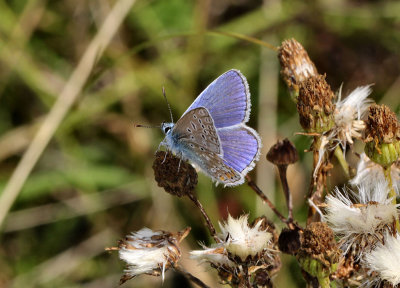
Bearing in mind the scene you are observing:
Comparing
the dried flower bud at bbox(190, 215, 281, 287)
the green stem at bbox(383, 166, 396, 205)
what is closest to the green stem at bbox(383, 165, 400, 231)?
the green stem at bbox(383, 166, 396, 205)

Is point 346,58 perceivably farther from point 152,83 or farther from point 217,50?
point 152,83

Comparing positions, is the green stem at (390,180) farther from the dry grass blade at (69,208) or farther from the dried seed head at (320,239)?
the dry grass blade at (69,208)

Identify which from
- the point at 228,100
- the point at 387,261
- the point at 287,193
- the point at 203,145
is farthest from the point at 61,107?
the point at 387,261

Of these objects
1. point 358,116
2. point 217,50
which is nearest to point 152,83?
point 217,50

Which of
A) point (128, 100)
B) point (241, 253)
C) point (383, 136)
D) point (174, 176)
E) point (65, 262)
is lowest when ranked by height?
point (65, 262)

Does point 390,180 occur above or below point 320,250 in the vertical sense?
above

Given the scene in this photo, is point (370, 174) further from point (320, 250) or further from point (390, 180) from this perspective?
point (320, 250)

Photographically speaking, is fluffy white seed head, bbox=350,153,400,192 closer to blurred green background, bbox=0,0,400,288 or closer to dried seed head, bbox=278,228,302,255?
dried seed head, bbox=278,228,302,255

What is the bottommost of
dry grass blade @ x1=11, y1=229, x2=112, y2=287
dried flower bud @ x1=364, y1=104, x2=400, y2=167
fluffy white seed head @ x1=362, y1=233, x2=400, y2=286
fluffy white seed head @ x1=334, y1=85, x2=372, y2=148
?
dry grass blade @ x1=11, y1=229, x2=112, y2=287
